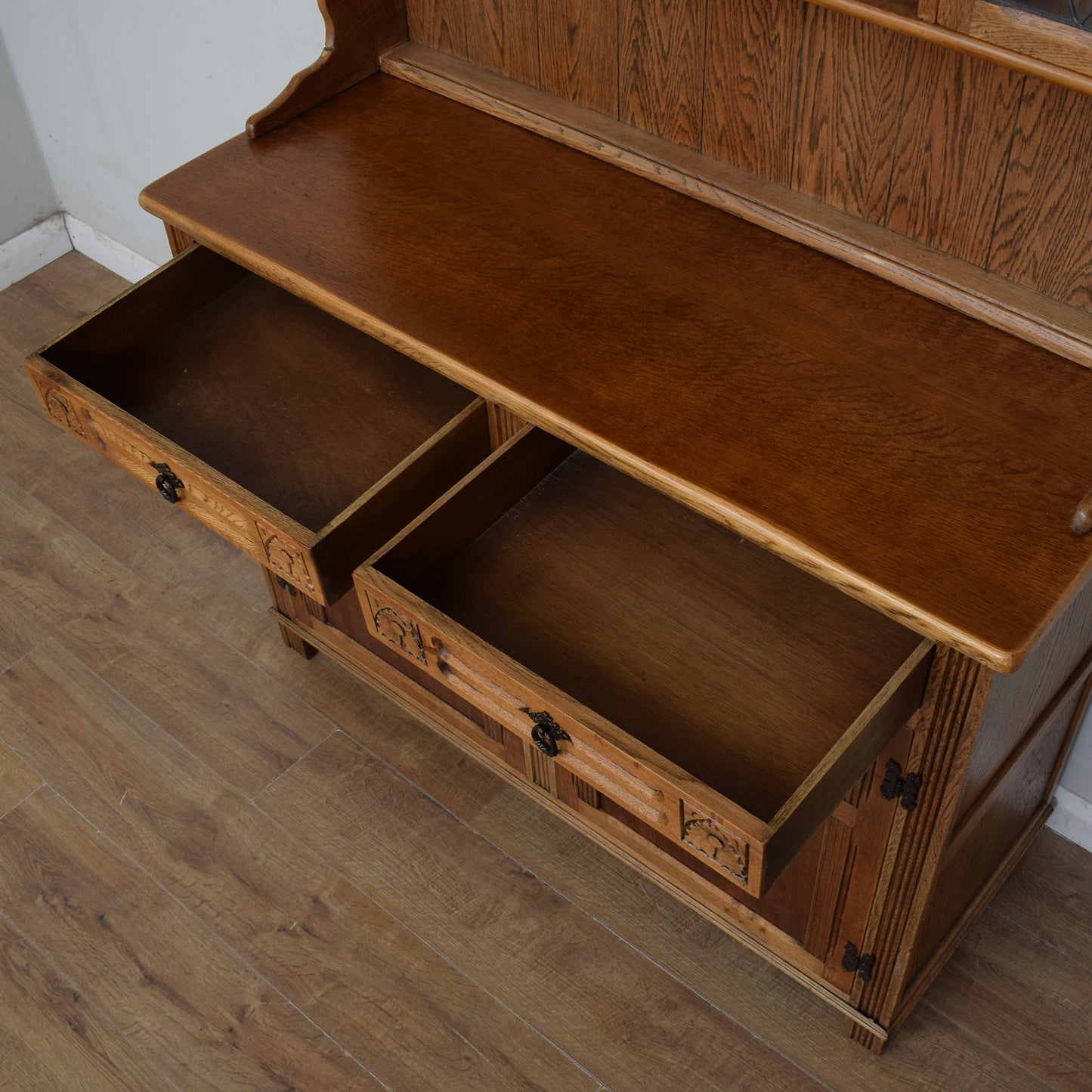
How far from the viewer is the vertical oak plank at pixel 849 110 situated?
1.36 meters

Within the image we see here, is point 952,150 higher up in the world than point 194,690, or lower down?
higher up

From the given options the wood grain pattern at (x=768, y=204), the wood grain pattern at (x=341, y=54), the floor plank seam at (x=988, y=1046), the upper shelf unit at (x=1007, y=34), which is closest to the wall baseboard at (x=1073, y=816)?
the floor plank seam at (x=988, y=1046)

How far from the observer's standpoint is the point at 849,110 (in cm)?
141

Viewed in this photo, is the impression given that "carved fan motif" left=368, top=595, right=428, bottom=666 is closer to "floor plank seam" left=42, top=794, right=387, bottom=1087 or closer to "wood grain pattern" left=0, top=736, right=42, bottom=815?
"floor plank seam" left=42, top=794, right=387, bottom=1087

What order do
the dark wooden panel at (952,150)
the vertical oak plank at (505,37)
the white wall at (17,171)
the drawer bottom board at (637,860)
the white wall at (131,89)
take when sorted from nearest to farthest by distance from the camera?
the dark wooden panel at (952,150), the vertical oak plank at (505,37), the drawer bottom board at (637,860), the white wall at (131,89), the white wall at (17,171)

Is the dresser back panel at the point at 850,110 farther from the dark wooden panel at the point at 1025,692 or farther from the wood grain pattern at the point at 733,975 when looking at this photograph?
the wood grain pattern at the point at 733,975

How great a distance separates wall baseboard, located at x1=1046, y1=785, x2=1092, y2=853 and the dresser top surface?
928mm

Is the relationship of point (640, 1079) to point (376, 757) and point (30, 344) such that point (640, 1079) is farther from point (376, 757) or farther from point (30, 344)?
point (30, 344)

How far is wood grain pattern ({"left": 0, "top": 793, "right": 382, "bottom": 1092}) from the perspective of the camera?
1.84 metres

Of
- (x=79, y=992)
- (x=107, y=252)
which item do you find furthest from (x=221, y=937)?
(x=107, y=252)

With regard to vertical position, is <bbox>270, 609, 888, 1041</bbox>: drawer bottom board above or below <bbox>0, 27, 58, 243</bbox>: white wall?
below

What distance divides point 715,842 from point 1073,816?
1022mm

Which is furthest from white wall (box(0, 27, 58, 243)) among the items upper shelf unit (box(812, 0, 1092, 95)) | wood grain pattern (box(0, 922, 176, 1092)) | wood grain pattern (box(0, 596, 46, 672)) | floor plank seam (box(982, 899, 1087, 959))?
floor plank seam (box(982, 899, 1087, 959))

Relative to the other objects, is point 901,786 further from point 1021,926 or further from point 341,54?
point 341,54
